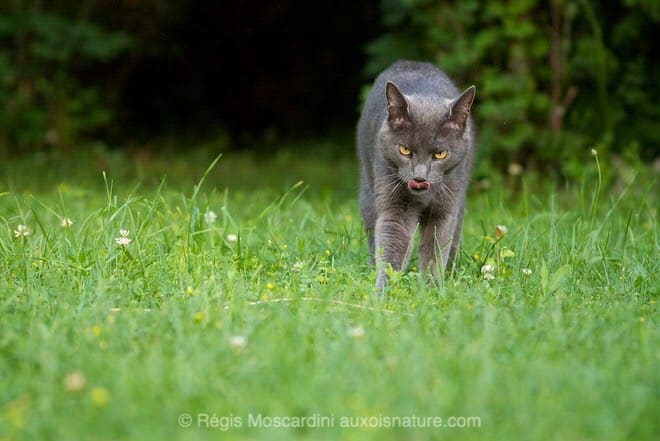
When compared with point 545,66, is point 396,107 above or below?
above

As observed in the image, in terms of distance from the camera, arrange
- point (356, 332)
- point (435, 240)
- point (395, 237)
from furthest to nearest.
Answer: point (395, 237) → point (435, 240) → point (356, 332)

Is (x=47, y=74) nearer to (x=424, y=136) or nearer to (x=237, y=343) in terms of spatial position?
(x=424, y=136)

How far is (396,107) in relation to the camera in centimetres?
428

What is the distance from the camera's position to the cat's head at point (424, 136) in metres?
4.22

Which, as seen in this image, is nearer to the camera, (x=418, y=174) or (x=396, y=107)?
(x=418, y=174)

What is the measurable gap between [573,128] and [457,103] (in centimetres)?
354

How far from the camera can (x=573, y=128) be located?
7.46 m

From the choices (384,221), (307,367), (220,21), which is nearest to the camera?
(307,367)

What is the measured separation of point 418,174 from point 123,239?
1.41 meters

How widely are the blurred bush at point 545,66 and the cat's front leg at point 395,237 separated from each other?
271 centimetres

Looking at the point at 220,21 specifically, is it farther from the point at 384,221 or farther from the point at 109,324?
the point at 109,324

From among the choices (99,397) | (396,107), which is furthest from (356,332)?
(396,107)

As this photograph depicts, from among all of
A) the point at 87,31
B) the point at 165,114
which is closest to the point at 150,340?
the point at 87,31

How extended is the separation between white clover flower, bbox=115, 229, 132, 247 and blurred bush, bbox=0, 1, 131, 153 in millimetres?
5405
